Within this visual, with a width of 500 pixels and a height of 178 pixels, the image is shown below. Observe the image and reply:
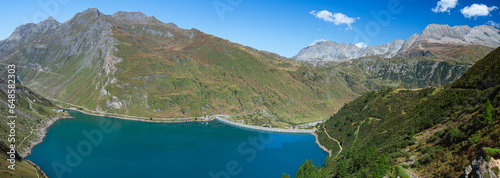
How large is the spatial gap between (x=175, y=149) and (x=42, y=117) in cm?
12625

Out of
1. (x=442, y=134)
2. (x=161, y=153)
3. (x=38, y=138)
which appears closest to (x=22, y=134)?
(x=38, y=138)

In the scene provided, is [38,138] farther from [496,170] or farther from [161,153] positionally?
[496,170]

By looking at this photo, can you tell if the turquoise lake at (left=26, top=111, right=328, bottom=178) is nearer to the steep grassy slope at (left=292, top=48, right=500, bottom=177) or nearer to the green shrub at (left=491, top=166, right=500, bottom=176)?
the steep grassy slope at (left=292, top=48, right=500, bottom=177)

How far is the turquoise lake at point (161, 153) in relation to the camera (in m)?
111

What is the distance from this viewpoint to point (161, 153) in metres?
138

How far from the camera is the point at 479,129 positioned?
46.2 m

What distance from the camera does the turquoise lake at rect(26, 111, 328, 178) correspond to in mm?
110625

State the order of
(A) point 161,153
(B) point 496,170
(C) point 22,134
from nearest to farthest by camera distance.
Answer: (B) point 496,170 < (A) point 161,153 < (C) point 22,134

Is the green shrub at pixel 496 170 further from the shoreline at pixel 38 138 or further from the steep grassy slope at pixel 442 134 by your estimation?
the shoreline at pixel 38 138

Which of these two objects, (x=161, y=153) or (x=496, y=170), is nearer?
(x=496, y=170)

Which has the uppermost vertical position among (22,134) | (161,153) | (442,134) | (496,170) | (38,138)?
(22,134)

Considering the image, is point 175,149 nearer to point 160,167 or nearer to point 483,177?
point 160,167

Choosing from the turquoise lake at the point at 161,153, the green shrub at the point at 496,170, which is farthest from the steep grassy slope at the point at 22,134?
the green shrub at the point at 496,170

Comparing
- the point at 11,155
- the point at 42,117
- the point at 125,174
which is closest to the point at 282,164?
the point at 125,174
